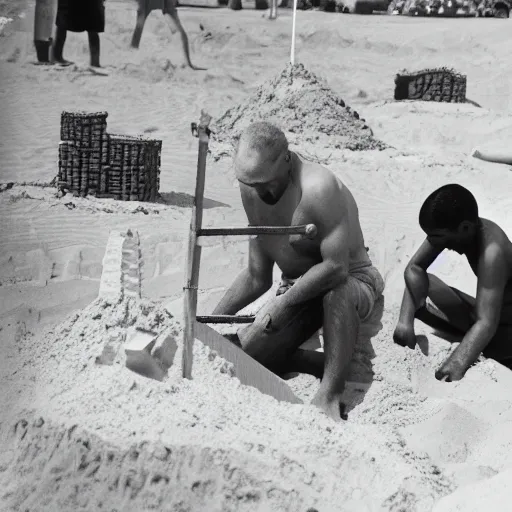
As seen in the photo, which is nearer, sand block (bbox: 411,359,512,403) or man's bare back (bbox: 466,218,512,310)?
sand block (bbox: 411,359,512,403)

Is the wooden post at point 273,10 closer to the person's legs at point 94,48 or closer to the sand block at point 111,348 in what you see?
the person's legs at point 94,48

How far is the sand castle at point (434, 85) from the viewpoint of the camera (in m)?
10.9

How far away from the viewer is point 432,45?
13.1 meters

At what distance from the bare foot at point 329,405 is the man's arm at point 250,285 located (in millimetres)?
724

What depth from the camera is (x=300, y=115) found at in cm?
918

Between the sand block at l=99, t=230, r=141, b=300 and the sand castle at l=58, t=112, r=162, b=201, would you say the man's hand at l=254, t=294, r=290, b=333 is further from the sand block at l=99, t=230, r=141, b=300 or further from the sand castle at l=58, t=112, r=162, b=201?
the sand castle at l=58, t=112, r=162, b=201

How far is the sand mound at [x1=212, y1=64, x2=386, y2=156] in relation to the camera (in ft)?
29.1

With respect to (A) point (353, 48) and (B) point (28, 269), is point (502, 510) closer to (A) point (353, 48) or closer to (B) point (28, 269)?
(B) point (28, 269)

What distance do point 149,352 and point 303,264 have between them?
107 centimetres

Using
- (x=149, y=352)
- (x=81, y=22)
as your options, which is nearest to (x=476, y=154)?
(x=81, y=22)

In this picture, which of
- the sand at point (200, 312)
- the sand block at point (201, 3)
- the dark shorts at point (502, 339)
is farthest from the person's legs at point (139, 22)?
the dark shorts at point (502, 339)

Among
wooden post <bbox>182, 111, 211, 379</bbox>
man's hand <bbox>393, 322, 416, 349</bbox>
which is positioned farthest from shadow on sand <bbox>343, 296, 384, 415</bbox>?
wooden post <bbox>182, 111, 211, 379</bbox>

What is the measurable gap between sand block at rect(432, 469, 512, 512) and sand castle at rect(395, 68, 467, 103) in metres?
8.58

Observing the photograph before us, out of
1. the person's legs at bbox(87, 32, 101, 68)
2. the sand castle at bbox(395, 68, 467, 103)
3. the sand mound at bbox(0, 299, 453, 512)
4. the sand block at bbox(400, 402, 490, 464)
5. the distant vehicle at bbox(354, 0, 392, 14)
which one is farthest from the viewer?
the distant vehicle at bbox(354, 0, 392, 14)
